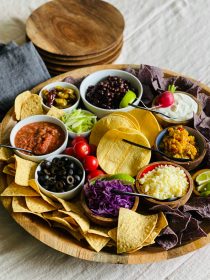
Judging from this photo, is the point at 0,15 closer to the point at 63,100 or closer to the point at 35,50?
the point at 35,50

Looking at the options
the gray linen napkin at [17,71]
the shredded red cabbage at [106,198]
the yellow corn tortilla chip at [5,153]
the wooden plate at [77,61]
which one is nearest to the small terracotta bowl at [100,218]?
the shredded red cabbage at [106,198]

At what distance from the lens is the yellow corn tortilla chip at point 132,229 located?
226cm

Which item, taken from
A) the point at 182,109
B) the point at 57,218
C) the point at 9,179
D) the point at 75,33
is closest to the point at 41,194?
the point at 57,218

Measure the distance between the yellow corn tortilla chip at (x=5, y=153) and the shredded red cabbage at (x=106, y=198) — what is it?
0.60 meters

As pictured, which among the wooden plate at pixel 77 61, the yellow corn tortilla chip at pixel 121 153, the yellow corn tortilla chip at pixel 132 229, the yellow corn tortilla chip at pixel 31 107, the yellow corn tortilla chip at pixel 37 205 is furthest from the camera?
the wooden plate at pixel 77 61

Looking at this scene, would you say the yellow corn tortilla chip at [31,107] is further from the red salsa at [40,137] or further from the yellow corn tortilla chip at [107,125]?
the yellow corn tortilla chip at [107,125]

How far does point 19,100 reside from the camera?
308 cm

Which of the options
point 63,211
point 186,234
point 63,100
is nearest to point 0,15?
point 63,100

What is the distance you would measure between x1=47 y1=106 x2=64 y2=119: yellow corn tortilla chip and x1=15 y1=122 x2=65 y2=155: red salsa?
0.23 feet

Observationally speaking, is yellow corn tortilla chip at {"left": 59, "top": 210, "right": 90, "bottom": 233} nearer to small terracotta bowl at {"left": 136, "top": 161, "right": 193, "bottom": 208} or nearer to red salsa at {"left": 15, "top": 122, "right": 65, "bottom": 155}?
small terracotta bowl at {"left": 136, "top": 161, "right": 193, "bottom": 208}

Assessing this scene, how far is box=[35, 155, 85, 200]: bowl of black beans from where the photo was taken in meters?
2.54

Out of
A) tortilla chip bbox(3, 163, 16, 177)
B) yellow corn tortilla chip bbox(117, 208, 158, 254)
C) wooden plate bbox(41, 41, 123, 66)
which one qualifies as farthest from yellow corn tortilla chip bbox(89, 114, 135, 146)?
wooden plate bbox(41, 41, 123, 66)

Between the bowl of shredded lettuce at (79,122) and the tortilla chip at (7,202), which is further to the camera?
the bowl of shredded lettuce at (79,122)

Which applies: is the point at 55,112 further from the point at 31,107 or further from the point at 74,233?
the point at 74,233
